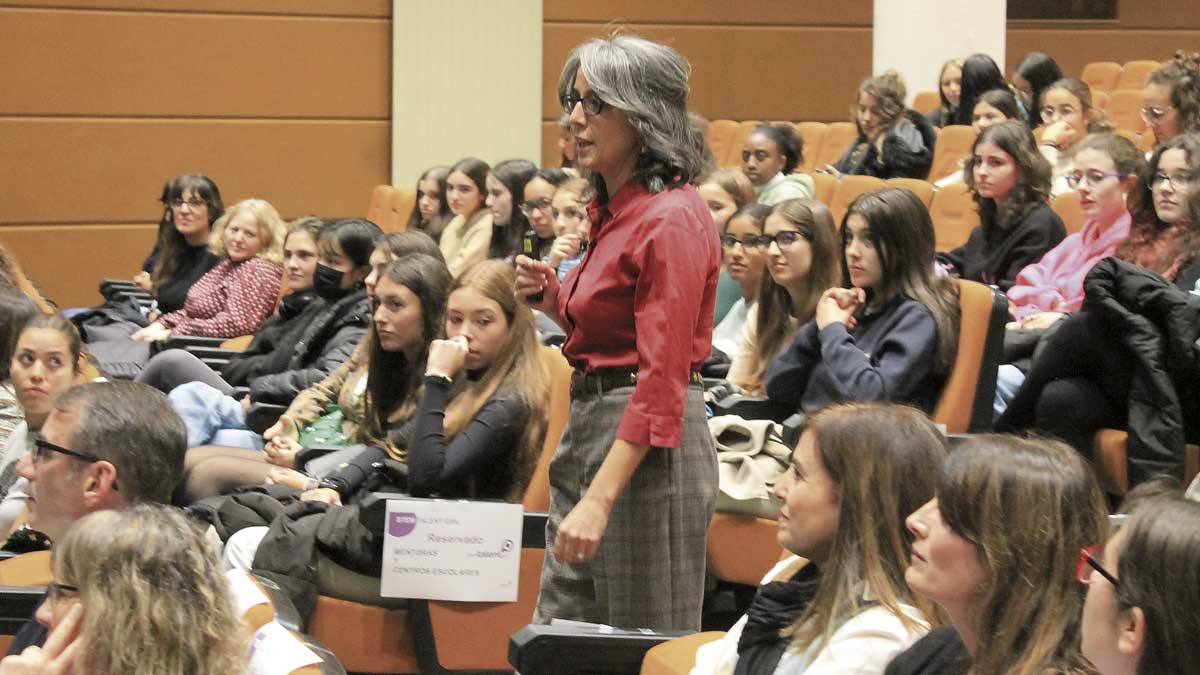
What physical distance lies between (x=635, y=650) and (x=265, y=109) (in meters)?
6.88

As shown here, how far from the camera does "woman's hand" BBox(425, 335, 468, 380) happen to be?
121 inches

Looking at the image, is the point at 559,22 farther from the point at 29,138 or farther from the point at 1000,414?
the point at 1000,414

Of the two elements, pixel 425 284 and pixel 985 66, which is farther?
pixel 985 66

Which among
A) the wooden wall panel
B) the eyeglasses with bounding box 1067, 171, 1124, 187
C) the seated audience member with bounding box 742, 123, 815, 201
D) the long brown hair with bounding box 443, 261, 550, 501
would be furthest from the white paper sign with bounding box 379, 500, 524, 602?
the wooden wall panel

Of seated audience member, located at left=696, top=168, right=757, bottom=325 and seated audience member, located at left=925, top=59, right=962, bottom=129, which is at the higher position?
seated audience member, located at left=925, top=59, right=962, bottom=129

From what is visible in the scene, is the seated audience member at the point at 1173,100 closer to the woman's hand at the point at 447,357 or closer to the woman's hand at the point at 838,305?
the woman's hand at the point at 838,305

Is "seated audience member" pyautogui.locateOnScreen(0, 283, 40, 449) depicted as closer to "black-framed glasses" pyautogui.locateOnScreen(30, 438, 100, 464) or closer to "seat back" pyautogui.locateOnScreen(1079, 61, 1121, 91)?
"black-framed glasses" pyautogui.locateOnScreen(30, 438, 100, 464)

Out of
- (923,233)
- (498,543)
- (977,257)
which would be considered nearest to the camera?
(498,543)

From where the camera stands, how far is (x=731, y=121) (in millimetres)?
9367

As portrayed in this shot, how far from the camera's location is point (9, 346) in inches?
142

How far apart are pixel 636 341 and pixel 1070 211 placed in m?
3.15

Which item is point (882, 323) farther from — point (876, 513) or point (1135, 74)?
point (1135, 74)

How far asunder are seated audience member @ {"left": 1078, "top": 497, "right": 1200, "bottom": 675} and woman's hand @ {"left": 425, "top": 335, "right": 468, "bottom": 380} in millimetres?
1905

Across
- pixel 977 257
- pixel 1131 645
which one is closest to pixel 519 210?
pixel 977 257
